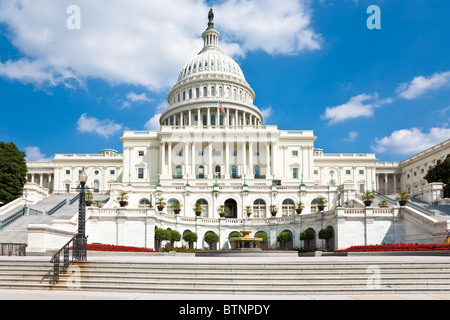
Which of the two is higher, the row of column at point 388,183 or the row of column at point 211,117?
the row of column at point 211,117

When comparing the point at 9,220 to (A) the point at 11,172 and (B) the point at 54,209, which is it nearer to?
(B) the point at 54,209

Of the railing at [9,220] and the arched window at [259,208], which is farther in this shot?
the arched window at [259,208]

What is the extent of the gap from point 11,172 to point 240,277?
2551 inches

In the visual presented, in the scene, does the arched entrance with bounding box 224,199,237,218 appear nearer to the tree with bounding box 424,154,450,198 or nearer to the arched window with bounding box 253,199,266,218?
the arched window with bounding box 253,199,266,218

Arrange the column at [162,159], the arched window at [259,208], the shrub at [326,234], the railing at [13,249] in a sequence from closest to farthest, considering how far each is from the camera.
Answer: the railing at [13,249] < the shrub at [326,234] < the arched window at [259,208] < the column at [162,159]

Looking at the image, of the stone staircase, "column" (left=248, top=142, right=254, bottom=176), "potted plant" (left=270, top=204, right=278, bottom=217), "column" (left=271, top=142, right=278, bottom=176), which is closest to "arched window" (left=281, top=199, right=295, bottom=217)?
"potted plant" (left=270, top=204, right=278, bottom=217)

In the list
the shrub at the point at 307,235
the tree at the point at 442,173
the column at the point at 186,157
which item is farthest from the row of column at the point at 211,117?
the shrub at the point at 307,235

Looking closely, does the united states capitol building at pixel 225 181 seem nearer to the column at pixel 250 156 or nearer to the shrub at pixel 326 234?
the column at pixel 250 156

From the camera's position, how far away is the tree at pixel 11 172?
65938mm

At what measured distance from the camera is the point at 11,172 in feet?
228

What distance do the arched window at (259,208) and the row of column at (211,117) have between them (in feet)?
177

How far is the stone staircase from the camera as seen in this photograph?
15.2 meters

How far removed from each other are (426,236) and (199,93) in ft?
303

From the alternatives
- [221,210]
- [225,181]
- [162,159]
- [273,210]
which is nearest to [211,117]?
[162,159]
